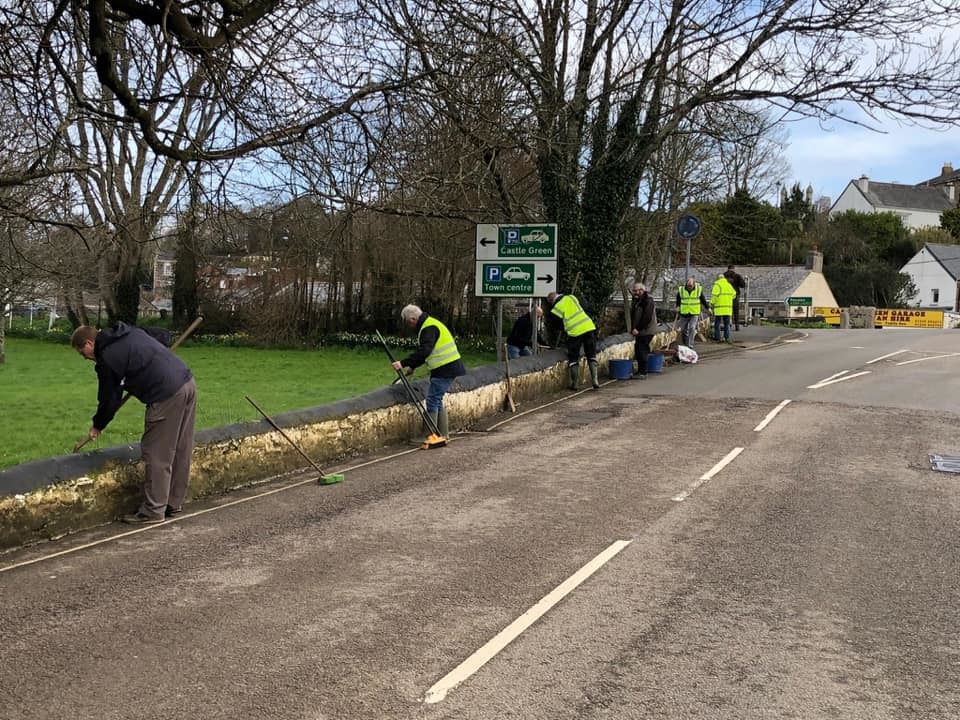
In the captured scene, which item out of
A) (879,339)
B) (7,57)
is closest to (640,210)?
(879,339)

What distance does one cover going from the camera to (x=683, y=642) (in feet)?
15.4

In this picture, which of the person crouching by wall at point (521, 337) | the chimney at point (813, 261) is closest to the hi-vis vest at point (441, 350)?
the person crouching by wall at point (521, 337)

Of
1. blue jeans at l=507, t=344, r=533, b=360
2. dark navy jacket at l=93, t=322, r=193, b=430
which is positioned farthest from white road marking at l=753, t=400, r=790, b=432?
dark navy jacket at l=93, t=322, r=193, b=430

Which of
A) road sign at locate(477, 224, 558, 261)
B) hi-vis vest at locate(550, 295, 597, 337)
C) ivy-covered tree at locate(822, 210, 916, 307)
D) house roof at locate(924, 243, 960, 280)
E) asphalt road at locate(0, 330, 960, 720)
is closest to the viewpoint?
asphalt road at locate(0, 330, 960, 720)

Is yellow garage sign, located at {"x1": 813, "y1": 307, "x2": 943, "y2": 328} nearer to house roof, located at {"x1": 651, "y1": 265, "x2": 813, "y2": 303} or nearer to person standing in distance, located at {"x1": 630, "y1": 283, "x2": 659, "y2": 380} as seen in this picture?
house roof, located at {"x1": 651, "y1": 265, "x2": 813, "y2": 303}

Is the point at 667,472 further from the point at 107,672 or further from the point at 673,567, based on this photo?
the point at 107,672

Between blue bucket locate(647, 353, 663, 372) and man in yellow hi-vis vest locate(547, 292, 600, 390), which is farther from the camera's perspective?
blue bucket locate(647, 353, 663, 372)

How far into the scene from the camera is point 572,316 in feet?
51.1

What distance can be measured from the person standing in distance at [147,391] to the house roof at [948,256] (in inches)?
2677

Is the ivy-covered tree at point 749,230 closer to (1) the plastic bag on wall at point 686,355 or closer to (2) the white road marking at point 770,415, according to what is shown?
(1) the plastic bag on wall at point 686,355

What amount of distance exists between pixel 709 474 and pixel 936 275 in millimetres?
66246

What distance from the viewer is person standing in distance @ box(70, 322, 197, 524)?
288 inches

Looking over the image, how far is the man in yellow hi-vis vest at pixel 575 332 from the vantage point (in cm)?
1549

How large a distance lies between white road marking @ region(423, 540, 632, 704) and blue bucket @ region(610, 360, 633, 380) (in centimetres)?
1067
